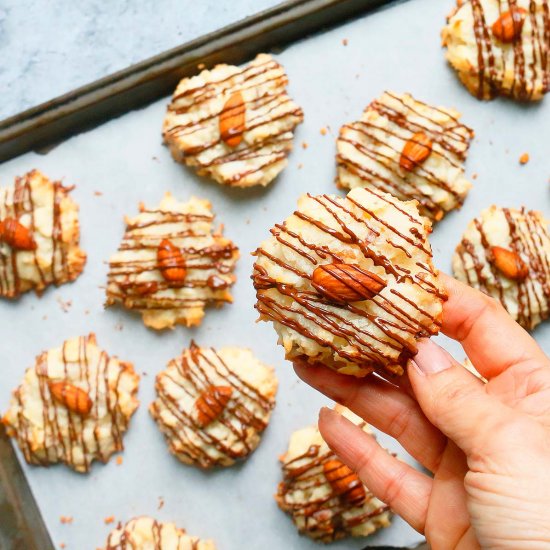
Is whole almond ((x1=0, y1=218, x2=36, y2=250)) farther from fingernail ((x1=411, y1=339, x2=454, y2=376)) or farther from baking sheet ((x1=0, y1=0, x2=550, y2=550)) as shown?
fingernail ((x1=411, y1=339, x2=454, y2=376))

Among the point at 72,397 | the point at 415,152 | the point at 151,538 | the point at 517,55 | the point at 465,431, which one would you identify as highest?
the point at 517,55

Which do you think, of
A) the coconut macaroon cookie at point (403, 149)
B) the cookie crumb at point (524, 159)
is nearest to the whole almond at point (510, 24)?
the coconut macaroon cookie at point (403, 149)

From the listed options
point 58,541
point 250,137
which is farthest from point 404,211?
point 58,541

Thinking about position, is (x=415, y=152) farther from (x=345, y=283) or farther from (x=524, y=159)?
(x=345, y=283)

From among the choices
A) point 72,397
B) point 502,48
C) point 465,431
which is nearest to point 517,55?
point 502,48

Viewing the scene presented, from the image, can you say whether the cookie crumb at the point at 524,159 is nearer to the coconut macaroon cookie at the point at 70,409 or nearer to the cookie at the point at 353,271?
the cookie at the point at 353,271

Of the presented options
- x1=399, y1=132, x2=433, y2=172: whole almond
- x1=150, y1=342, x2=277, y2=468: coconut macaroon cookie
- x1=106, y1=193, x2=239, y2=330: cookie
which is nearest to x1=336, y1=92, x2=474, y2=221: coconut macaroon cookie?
x1=399, y1=132, x2=433, y2=172: whole almond
